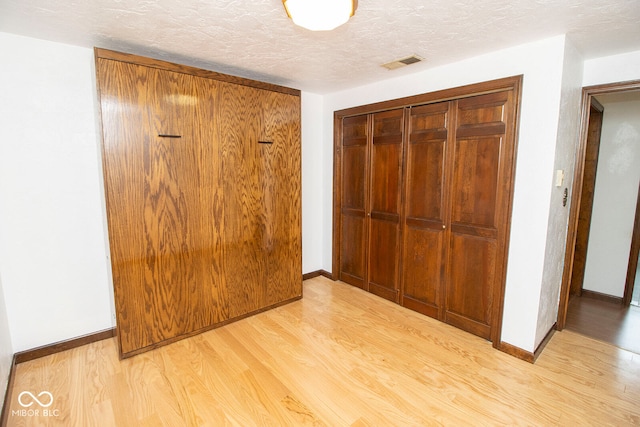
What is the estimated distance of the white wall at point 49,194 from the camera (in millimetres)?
2111

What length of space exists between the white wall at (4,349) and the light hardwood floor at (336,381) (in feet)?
0.40

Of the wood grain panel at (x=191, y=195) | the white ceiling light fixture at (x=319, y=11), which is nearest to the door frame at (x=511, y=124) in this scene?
the wood grain panel at (x=191, y=195)

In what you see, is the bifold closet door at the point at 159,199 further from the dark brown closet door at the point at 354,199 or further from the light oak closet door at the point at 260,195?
the dark brown closet door at the point at 354,199

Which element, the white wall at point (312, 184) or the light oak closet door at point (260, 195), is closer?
the light oak closet door at point (260, 195)

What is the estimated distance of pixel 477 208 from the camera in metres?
2.56

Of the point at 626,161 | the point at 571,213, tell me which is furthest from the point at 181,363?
the point at 626,161

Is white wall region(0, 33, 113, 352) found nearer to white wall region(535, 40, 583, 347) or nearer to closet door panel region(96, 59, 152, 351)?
closet door panel region(96, 59, 152, 351)

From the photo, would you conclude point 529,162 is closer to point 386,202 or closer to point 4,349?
point 386,202

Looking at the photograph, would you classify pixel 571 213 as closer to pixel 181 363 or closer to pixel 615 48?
pixel 615 48

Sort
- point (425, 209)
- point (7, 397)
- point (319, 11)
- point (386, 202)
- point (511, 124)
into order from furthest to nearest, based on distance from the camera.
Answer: point (386, 202) → point (425, 209) → point (511, 124) → point (7, 397) → point (319, 11)

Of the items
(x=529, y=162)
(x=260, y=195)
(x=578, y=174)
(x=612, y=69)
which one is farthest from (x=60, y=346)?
(x=612, y=69)

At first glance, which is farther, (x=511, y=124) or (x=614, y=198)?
(x=614, y=198)

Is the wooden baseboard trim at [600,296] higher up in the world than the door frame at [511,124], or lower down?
lower down

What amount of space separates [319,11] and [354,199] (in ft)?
7.79
